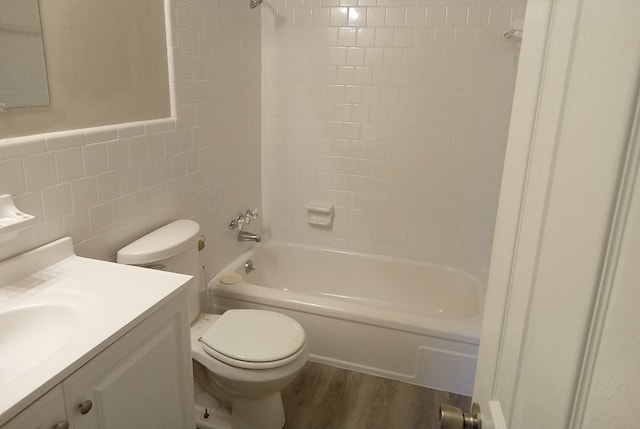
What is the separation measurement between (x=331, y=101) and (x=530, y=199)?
2124mm

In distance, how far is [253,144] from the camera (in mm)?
2701

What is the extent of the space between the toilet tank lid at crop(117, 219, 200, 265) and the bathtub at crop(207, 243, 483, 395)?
62 centimetres

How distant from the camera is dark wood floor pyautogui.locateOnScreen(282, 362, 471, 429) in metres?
1.96

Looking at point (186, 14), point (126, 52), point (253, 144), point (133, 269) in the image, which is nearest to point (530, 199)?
point (133, 269)

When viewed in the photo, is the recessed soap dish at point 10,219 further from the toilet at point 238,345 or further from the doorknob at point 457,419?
the doorknob at point 457,419

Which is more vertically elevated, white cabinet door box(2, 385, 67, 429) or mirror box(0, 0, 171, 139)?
mirror box(0, 0, 171, 139)

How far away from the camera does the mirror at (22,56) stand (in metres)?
1.18

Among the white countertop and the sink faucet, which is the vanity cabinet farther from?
the sink faucet

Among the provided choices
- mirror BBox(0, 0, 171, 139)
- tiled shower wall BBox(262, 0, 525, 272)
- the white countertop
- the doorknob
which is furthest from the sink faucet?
the doorknob

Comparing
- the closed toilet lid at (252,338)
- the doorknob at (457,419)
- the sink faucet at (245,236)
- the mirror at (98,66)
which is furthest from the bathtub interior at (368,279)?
the doorknob at (457,419)

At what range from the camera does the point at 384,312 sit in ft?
7.17

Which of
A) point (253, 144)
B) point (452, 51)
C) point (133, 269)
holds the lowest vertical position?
point (133, 269)

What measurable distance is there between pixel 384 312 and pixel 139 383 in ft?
4.34

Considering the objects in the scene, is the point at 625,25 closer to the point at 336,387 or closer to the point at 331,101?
the point at 336,387
